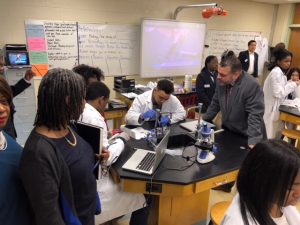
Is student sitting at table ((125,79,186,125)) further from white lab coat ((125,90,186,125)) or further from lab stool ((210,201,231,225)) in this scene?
lab stool ((210,201,231,225))

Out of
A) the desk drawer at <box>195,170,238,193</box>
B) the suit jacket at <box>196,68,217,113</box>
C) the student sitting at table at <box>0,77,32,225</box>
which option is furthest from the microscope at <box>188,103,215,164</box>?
the suit jacket at <box>196,68,217,113</box>

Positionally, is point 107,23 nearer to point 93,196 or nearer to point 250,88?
point 250,88

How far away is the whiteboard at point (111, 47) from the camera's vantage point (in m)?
3.96

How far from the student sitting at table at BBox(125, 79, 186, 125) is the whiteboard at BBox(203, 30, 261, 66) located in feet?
9.29

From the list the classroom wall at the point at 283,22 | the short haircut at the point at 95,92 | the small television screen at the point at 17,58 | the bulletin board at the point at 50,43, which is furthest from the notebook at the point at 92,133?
the classroom wall at the point at 283,22

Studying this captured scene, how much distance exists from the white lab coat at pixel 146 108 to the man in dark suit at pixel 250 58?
333 centimetres

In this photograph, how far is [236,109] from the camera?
2.22m

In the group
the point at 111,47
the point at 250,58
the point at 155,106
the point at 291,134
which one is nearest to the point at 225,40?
the point at 250,58

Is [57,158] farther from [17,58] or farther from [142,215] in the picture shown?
[17,58]

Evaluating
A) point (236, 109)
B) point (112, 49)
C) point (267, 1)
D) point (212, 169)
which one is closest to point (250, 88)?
point (236, 109)

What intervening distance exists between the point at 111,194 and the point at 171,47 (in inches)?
137

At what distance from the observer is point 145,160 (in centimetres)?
175

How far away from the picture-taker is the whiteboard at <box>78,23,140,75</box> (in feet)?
13.0

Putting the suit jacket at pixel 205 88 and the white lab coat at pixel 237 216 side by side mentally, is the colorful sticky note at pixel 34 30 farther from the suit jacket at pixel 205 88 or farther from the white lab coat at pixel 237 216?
the white lab coat at pixel 237 216
